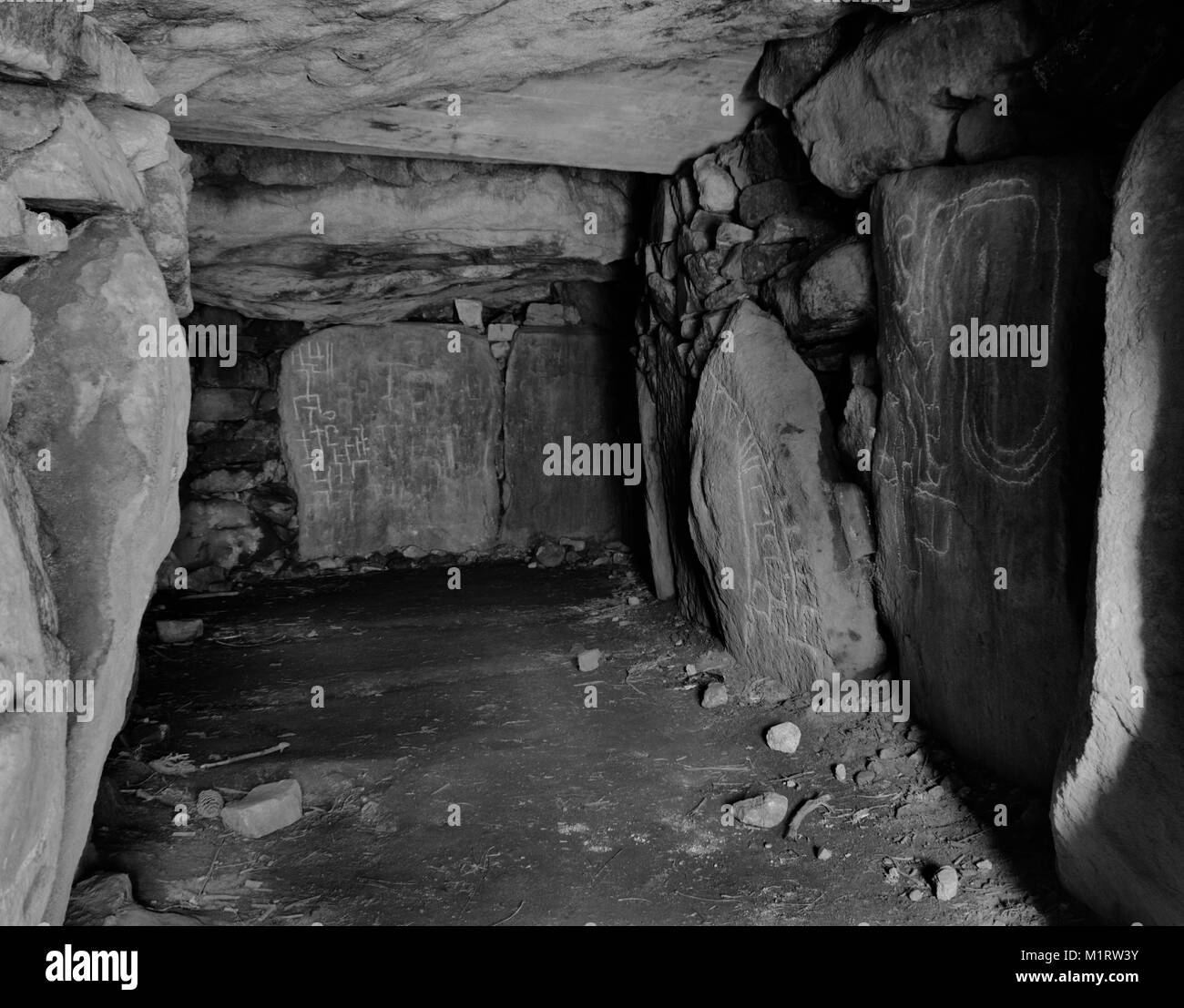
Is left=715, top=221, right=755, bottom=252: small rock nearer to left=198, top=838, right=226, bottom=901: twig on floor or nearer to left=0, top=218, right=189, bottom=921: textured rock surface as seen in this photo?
left=0, top=218, right=189, bottom=921: textured rock surface

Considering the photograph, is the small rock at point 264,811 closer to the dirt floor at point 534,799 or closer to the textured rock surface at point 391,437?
the dirt floor at point 534,799

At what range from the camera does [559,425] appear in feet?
23.8

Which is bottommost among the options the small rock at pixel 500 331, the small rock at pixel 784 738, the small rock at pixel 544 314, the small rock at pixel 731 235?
the small rock at pixel 784 738

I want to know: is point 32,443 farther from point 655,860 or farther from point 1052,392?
point 1052,392

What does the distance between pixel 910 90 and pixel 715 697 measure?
2432mm

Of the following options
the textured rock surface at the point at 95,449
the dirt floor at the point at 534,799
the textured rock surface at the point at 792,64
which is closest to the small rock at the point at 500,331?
the dirt floor at the point at 534,799

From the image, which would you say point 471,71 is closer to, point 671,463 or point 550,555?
point 671,463

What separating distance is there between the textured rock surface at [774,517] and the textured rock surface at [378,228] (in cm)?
168

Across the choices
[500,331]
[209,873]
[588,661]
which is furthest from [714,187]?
[209,873]

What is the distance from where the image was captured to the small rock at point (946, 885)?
8.48 feet

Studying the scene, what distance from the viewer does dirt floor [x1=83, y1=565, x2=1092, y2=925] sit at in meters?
2.66

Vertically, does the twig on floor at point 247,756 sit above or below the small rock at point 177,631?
below

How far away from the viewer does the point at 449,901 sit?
105 inches

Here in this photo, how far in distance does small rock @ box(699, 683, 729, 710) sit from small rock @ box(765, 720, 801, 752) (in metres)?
0.43
